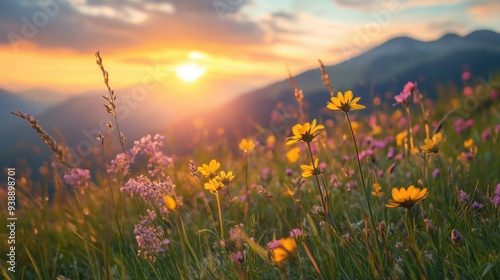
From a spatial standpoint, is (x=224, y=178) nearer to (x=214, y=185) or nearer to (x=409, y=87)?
(x=214, y=185)

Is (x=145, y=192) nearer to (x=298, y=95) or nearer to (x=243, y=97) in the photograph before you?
(x=298, y=95)

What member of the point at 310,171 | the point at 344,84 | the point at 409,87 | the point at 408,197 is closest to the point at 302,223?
the point at 310,171

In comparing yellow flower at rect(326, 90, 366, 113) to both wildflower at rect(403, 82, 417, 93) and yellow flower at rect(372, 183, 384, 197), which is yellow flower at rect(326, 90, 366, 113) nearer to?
yellow flower at rect(372, 183, 384, 197)

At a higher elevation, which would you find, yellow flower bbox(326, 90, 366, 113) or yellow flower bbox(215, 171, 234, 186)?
yellow flower bbox(326, 90, 366, 113)

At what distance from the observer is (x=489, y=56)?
599 inches

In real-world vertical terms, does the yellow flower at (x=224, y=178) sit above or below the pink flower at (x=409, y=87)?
below

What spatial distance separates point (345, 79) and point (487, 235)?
39.2ft

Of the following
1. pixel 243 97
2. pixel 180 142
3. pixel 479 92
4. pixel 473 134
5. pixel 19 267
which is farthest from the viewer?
pixel 243 97

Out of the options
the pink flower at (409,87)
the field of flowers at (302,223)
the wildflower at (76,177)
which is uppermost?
the pink flower at (409,87)

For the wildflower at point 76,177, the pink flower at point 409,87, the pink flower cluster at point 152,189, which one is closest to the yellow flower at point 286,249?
the pink flower cluster at point 152,189

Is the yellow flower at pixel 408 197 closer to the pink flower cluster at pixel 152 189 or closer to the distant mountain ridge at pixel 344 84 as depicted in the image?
the pink flower cluster at pixel 152 189

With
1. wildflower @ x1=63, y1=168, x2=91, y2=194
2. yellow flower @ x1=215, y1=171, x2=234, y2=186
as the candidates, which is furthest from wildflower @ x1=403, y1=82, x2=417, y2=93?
wildflower @ x1=63, y1=168, x2=91, y2=194

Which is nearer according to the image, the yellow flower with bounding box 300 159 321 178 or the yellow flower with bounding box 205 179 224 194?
the yellow flower with bounding box 300 159 321 178

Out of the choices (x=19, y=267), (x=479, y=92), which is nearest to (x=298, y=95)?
(x=19, y=267)
